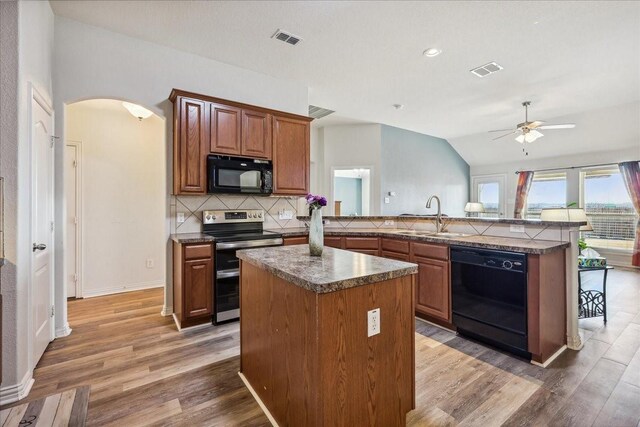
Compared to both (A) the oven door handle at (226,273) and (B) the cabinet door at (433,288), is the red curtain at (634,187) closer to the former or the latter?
(B) the cabinet door at (433,288)

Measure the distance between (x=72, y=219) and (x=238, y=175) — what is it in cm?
244

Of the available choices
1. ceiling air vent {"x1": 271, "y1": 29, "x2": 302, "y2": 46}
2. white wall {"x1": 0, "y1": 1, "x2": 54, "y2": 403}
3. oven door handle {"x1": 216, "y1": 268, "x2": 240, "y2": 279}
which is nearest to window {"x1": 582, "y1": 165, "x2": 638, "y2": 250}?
ceiling air vent {"x1": 271, "y1": 29, "x2": 302, "y2": 46}

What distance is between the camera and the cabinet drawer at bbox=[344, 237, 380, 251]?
3452 millimetres

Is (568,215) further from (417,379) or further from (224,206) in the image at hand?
(224,206)

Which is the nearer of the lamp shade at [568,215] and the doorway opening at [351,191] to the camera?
the lamp shade at [568,215]

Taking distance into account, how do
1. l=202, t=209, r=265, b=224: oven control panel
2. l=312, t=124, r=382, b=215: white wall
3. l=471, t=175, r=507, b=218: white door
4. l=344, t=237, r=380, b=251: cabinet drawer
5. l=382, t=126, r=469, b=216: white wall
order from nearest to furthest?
l=202, t=209, r=265, b=224: oven control panel, l=344, t=237, r=380, b=251: cabinet drawer, l=312, t=124, r=382, b=215: white wall, l=382, t=126, r=469, b=216: white wall, l=471, t=175, r=507, b=218: white door

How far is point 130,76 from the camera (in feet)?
9.90

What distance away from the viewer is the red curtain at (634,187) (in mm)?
5625

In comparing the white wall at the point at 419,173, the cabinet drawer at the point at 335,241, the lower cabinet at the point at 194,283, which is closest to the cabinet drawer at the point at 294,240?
the cabinet drawer at the point at 335,241

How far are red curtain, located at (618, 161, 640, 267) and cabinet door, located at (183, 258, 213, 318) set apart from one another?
7.75 metres

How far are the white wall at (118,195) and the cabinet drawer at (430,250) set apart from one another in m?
3.36

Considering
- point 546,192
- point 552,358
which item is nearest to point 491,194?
point 546,192

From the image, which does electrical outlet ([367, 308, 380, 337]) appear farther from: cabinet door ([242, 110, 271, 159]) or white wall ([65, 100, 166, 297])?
white wall ([65, 100, 166, 297])

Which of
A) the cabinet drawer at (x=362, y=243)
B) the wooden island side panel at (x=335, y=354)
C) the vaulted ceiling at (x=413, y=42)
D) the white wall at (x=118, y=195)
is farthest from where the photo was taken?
the white wall at (x=118, y=195)
